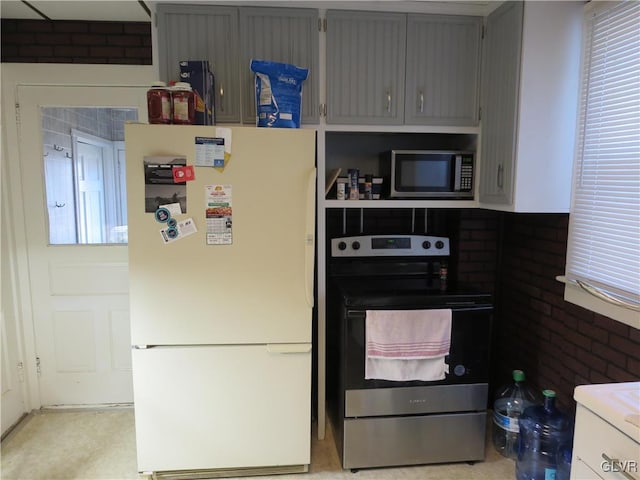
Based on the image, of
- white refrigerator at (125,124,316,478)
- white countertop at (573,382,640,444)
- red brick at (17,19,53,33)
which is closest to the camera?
white countertop at (573,382,640,444)

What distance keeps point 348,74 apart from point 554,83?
979 mm

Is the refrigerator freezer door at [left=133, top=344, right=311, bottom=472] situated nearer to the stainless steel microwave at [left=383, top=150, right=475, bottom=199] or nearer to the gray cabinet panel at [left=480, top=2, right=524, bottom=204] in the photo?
the stainless steel microwave at [left=383, top=150, right=475, bottom=199]

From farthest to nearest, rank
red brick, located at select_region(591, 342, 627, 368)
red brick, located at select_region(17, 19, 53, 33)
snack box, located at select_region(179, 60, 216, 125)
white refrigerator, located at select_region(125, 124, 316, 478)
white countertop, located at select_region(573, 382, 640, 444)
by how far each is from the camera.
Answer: red brick, located at select_region(17, 19, 53, 33) < snack box, located at select_region(179, 60, 216, 125) < white refrigerator, located at select_region(125, 124, 316, 478) < red brick, located at select_region(591, 342, 627, 368) < white countertop, located at select_region(573, 382, 640, 444)

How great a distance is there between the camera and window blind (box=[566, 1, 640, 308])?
1624 mm

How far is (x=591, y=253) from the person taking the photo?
73.2 inches

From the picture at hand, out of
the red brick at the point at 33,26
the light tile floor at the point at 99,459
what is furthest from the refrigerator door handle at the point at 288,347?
the red brick at the point at 33,26

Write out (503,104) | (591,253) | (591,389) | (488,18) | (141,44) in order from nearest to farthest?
(591,389) → (591,253) → (503,104) → (488,18) → (141,44)

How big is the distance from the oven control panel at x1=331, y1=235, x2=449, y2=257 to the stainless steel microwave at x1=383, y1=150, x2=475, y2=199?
1.10ft

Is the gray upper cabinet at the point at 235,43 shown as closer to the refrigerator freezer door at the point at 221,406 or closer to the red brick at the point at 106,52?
the red brick at the point at 106,52

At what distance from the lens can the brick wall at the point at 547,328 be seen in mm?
1792

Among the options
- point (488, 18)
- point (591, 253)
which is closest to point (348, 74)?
point (488, 18)

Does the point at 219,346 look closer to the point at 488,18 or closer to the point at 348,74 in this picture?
the point at 348,74

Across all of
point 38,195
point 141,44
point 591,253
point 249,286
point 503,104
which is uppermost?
point 141,44

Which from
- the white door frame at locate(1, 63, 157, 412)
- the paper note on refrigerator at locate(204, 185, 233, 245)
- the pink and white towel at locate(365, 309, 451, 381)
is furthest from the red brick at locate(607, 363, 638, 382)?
the white door frame at locate(1, 63, 157, 412)
